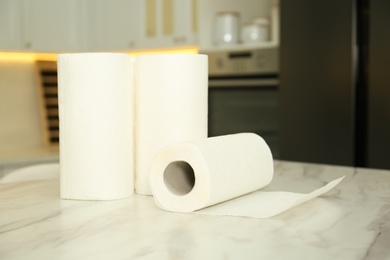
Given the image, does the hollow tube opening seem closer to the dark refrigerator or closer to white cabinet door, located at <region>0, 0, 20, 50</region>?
the dark refrigerator

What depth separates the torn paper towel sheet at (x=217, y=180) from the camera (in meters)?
0.69

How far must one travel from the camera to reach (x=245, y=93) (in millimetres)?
2498

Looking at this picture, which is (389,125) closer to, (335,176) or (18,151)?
(335,176)

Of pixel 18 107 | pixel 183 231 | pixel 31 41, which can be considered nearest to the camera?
pixel 183 231

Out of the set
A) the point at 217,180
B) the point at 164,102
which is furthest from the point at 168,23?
the point at 217,180

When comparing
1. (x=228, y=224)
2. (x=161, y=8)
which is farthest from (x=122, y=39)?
(x=228, y=224)

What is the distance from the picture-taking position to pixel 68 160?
2.62 feet

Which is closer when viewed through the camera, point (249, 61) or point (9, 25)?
point (249, 61)

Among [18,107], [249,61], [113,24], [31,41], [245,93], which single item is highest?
[113,24]

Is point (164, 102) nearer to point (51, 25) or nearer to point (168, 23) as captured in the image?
point (168, 23)

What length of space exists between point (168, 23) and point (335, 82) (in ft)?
3.68

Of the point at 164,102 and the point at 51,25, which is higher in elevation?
the point at 51,25

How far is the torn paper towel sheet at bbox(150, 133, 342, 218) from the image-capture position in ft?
2.27

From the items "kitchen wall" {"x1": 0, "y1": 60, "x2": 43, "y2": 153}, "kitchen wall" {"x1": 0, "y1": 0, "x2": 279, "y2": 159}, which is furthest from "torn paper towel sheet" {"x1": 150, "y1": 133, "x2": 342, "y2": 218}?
"kitchen wall" {"x1": 0, "y1": 60, "x2": 43, "y2": 153}
